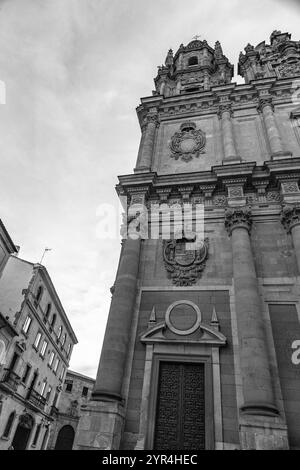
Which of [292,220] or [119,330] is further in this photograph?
[292,220]

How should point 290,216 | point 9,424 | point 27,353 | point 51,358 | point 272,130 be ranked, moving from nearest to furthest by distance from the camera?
1. point 290,216
2. point 272,130
3. point 9,424
4. point 27,353
5. point 51,358

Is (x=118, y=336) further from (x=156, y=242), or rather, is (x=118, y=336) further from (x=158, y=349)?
Answer: (x=156, y=242)

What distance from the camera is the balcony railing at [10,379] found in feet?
75.6

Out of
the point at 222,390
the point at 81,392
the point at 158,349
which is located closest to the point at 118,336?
the point at 158,349

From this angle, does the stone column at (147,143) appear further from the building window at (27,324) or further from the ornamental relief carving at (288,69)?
the building window at (27,324)

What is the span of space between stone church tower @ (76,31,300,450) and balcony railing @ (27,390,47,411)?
22.1 m

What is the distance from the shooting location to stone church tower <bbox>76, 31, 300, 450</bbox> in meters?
9.25

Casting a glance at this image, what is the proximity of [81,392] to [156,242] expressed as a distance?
39933 millimetres

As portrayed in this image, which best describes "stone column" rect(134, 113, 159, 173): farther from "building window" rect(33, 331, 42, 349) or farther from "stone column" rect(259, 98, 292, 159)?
"building window" rect(33, 331, 42, 349)

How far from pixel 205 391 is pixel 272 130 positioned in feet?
43.5

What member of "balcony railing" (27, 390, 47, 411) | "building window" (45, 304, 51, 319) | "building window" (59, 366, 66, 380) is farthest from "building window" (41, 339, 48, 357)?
"building window" (59, 366, 66, 380)

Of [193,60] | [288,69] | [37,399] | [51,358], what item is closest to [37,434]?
[37,399]

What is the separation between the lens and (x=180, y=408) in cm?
992

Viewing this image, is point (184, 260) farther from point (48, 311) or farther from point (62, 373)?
point (62, 373)
